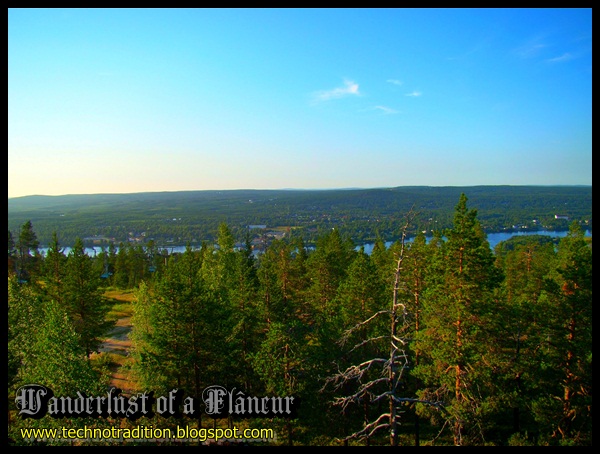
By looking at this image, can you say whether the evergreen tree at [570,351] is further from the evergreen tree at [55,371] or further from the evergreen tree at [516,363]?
the evergreen tree at [55,371]

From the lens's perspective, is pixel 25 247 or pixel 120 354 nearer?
pixel 120 354

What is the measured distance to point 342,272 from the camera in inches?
1384

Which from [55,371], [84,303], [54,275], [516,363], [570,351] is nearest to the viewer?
[55,371]

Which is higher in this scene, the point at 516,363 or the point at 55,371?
the point at 55,371

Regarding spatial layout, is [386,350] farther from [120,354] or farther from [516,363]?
[120,354]

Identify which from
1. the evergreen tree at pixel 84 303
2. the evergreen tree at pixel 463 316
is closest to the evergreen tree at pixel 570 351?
the evergreen tree at pixel 463 316

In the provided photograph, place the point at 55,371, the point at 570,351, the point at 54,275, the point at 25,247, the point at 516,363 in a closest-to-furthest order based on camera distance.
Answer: the point at 55,371, the point at 570,351, the point at 516,363, the point at 54,275, the point at 25,247

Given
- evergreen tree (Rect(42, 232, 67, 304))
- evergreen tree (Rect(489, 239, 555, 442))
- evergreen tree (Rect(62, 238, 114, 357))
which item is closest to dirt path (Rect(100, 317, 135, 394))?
evergreen tree (Rect(62, 238, 114, 357))

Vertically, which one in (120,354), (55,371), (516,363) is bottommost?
(120,354)

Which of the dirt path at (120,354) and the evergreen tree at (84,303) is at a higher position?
the evergreen tree at (84,303)

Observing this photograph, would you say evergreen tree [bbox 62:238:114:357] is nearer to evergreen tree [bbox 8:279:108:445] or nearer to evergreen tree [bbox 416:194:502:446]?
evergreen tree [bbox 8:279:108:445]

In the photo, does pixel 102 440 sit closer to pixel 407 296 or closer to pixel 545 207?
pixel 407 296

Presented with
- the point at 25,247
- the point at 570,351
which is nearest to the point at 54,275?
the point at 570,351
